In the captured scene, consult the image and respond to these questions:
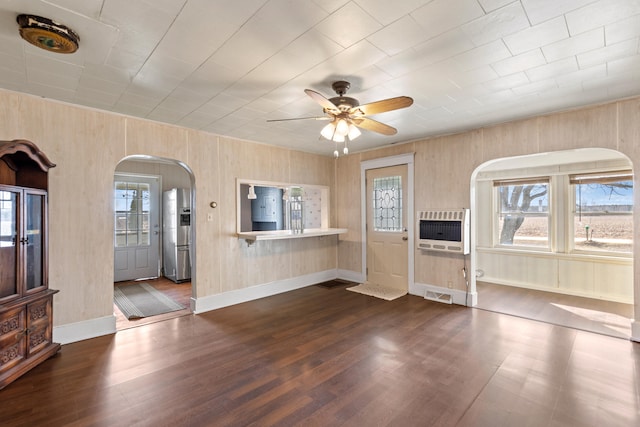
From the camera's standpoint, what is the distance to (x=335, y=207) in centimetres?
615

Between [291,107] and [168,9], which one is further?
[291,107]

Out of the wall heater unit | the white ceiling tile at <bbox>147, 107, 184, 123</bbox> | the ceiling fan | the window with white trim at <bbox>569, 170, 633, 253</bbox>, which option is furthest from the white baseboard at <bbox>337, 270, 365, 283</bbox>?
the white ceiling tile at <bbox>147, 107, 184, 123</bbox>

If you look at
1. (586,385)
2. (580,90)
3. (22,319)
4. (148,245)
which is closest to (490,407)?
(586,385)

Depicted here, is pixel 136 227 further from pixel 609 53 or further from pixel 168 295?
pixel 609 53

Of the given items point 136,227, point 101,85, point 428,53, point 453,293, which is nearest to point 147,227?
point 136,227

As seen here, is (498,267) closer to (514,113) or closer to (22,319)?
(514,113)

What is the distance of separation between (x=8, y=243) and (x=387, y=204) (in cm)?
482

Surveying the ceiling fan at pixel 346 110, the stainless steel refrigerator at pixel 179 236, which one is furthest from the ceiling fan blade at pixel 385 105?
the stainless steel refrigerator at pixel 179 236

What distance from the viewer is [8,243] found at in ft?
8.27

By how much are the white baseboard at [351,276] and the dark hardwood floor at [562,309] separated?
80.2 inches

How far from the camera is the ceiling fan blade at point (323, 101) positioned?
222 centimetres

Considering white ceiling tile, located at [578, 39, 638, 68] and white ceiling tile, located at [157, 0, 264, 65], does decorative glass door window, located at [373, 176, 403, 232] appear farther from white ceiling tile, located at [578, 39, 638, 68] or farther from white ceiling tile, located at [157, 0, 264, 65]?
white ceiling tile, located at [157, 0, 264, 65]

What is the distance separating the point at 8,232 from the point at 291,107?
2787 mm

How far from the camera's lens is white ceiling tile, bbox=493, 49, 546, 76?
223 centimetres
